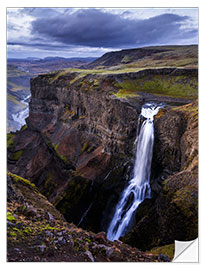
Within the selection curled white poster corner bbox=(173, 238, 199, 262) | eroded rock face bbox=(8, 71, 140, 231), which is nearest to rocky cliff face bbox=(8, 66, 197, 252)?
eroded rock face bbox=(8, 71, 140, 231)

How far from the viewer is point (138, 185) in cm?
1755

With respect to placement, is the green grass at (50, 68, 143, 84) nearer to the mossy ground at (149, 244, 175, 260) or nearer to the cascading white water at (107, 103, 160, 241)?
the cascading white water at (107, 103, 160, 241)

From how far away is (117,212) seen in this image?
17562mm

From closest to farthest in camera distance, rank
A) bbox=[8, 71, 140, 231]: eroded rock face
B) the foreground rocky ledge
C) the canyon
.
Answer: the foreground rocky ledge
the canyon
bbox=[8, 71, 140, 231]: eroded rock face

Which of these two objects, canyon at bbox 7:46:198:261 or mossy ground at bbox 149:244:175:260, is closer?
mossy ground at bbox 149:244:175:260

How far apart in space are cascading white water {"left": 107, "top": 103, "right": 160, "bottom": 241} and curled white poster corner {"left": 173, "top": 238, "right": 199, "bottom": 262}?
867 cm

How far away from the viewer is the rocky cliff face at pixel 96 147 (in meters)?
16.0

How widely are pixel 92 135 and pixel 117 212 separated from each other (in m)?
11.9

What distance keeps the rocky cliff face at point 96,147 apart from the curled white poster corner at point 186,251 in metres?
0.35

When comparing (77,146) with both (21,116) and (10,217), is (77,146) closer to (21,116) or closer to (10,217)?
(10,217)

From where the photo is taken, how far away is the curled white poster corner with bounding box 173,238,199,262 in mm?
6984

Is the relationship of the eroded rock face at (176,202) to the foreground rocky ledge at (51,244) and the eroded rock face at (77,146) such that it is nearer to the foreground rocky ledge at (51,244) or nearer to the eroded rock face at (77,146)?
the foreground rocky ledge at (51,244)
